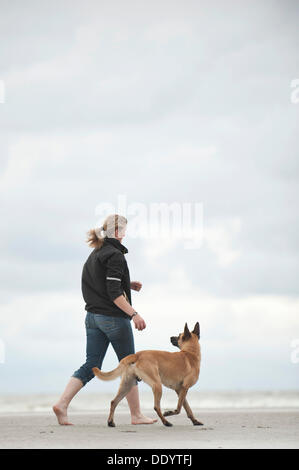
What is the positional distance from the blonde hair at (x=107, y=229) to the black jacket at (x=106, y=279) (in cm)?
6

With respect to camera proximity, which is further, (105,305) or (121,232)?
(121,232)

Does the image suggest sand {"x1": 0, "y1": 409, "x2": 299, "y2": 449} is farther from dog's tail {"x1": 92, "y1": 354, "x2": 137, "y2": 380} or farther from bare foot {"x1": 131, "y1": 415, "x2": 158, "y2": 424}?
dog's tail {"x1": 92, "y1": 354, "x2": 137, "y2": 380}

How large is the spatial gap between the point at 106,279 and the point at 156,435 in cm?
187

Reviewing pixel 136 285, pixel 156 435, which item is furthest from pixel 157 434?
pixel 136 285

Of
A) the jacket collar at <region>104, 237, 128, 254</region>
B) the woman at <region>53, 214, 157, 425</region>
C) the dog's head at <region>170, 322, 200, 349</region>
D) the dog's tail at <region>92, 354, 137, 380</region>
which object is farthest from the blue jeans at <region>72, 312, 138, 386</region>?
the jacket collar at <region>104, 237, 128, 254</region>

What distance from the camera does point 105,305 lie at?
782cm

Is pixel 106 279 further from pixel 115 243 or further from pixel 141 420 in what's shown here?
pixel 141 420

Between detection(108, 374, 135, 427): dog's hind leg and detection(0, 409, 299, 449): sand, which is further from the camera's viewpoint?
detection(108, 374, 135, 427): dog's hind leg

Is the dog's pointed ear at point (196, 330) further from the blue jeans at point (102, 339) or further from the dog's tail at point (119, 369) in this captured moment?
the dog's tail at point (119, 369)

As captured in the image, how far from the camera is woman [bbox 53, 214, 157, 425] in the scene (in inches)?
306

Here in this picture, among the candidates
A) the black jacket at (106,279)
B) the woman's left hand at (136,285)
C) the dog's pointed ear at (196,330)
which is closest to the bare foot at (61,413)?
the black jacket at (106,279)

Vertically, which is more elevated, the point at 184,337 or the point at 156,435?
the point at 184,337

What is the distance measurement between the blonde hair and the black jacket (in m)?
0.06
